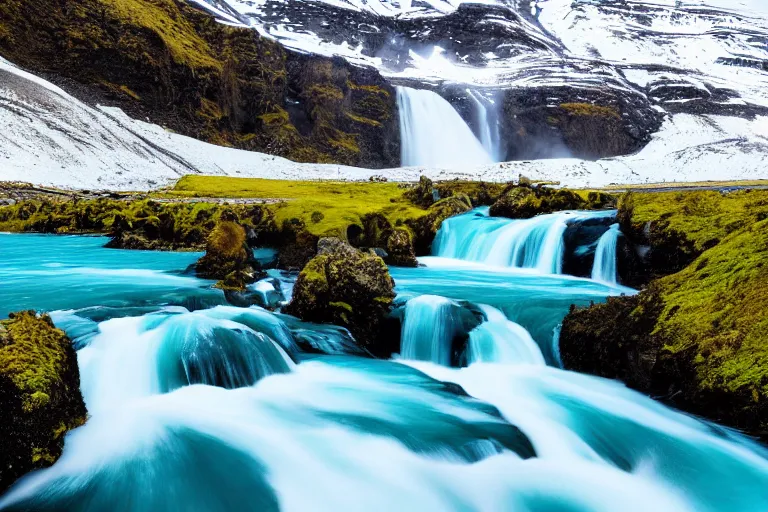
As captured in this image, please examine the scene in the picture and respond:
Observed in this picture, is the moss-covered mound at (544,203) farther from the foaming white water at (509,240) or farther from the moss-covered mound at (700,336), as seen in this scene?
the moss-covered mound at (700,336)

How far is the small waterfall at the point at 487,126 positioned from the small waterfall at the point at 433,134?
7.74 feet

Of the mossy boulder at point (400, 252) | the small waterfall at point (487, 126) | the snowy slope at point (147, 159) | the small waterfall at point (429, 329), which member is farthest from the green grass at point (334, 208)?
the small waterfall at point (487, 126)

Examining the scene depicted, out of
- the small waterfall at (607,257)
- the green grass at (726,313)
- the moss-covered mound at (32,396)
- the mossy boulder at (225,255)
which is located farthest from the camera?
the small waterfall at (607,257)

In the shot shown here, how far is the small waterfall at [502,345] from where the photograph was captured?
8516mm

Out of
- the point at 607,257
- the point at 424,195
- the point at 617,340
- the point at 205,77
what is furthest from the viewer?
the point at 205,77

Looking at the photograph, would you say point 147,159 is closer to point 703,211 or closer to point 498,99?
point 703,211

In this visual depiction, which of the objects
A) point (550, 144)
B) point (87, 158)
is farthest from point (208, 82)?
point (550, 144)

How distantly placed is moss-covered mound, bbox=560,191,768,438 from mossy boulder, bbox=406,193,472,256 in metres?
12.1

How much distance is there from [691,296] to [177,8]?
98.0 metres

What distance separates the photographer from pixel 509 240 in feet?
57.6

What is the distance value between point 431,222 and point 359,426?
1538cm

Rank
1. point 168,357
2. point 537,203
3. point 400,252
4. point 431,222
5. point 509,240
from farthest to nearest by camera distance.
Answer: point 431,222 → point 537,203 → point 509,240 → point 400,252 → point 168,357

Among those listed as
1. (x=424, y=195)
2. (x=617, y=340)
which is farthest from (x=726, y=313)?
(x=424, y=195)

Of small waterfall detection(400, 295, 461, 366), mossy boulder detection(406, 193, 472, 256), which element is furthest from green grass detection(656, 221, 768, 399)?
mossy boulder detection(406, 193, 472, 256)
